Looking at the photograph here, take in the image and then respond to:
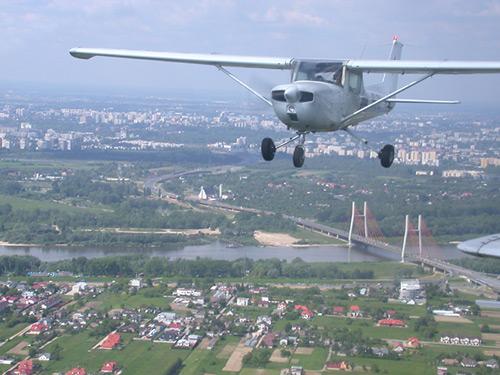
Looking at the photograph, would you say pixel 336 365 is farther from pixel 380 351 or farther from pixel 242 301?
pixel 242 301

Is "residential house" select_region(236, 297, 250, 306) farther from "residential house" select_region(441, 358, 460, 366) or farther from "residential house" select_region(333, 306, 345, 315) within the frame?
"residential house" select_region(441, 358, 460, 366)

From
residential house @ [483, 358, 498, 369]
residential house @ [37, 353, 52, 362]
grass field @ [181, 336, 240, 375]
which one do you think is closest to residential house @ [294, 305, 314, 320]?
grass field @ [181, 336, 240, 375]

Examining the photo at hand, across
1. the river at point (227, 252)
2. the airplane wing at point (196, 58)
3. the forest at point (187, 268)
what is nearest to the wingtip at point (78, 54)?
the airplane wing at point (196, 58)

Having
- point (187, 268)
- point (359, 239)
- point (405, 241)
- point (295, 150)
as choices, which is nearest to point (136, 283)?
point (187, 268)

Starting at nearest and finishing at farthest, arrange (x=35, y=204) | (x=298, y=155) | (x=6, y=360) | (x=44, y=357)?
(x=298, y=155) → (x=6, y=360) → (x=44, y=357) → (x=35, y=204)

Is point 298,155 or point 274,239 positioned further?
point 274,239

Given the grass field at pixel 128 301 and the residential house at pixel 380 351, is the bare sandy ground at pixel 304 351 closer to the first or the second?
the residential house at pixel 380 351

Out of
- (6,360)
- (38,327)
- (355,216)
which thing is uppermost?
(355,216)
